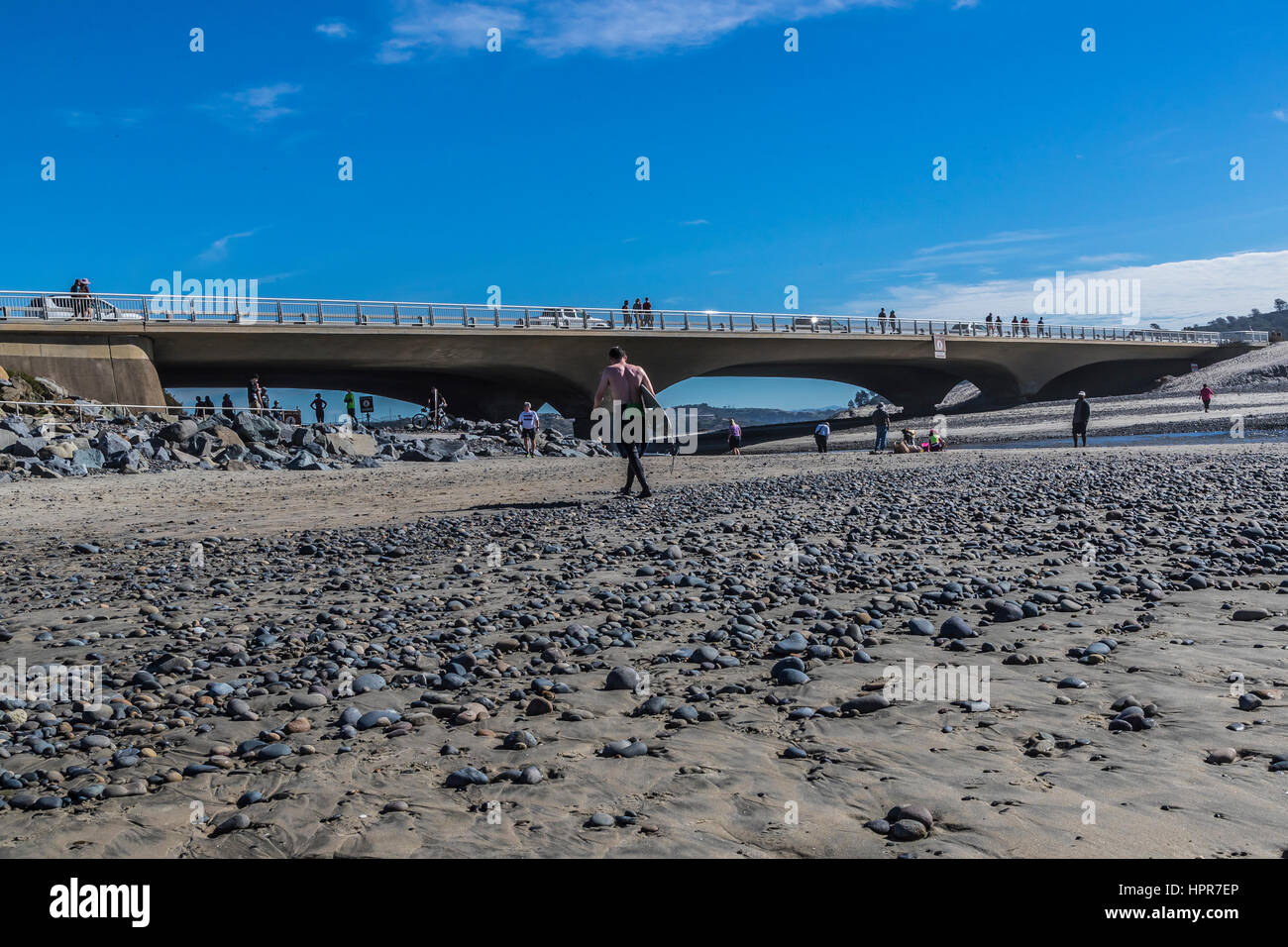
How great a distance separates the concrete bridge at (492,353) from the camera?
3772 centimetres

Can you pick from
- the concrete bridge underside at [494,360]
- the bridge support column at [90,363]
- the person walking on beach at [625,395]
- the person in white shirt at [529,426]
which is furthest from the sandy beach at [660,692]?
the concrete bridge underside at [494,360]

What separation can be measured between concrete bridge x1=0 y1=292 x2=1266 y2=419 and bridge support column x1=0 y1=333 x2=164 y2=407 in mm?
52

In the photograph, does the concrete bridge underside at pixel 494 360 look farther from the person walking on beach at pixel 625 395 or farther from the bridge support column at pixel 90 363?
the person walking on beach at pixel 625 395

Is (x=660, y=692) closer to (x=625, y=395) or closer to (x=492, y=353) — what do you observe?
(x=625, y=395)

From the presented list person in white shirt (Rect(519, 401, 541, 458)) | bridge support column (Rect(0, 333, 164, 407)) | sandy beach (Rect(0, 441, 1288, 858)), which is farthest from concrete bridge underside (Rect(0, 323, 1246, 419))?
sandy beach (Rect(0, 441, 1288, 858))

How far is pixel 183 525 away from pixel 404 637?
27.9 feet

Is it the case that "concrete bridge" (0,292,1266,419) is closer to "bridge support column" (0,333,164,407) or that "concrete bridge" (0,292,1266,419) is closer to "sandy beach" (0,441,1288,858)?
"bridge support column" (0,333,164,407)

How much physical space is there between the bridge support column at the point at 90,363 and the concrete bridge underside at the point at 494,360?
0.17 ft

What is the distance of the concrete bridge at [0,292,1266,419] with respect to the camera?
3772 centimetres

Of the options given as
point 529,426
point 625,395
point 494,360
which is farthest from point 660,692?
point 494,360

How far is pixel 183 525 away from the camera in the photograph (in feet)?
43.2

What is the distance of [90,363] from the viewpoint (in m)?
37.4
